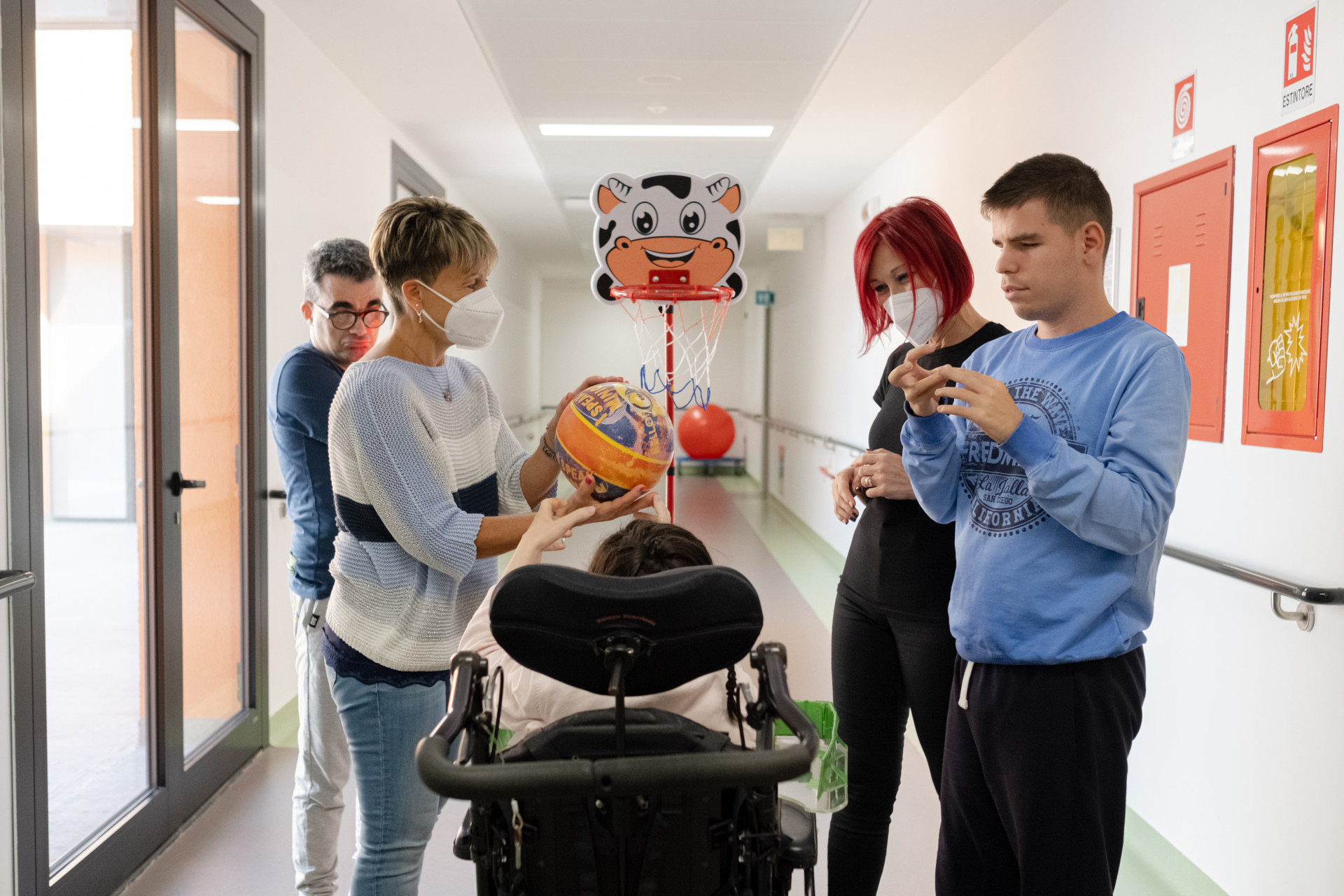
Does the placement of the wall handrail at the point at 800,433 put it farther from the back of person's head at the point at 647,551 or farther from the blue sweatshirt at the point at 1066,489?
the back of person's head at the point at 647,551

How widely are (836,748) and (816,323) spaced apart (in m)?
7.35

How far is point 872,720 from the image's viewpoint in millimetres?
1885

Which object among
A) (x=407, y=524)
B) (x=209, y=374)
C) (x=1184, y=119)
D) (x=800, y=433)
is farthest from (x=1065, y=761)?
(x=800, y=433)

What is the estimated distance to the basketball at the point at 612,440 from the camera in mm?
1561

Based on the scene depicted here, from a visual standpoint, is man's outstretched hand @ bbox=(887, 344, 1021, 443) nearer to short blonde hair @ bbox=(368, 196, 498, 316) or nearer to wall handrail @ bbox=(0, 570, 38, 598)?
short blonde hair @ bbox=(368, 196, 498, 316)

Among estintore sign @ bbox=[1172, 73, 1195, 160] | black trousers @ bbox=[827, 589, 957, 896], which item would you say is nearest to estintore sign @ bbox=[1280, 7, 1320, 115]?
estintore sign @ bbox=[1172, 73, 1195, 160]

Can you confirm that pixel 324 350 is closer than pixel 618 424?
No

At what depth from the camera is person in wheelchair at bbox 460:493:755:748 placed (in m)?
1.28

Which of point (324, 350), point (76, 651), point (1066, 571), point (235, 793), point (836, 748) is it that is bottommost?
point (235, 793)

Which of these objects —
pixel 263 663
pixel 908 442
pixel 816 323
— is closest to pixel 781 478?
pixel 816 323

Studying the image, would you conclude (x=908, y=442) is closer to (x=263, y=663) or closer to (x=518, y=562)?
Result: (x=518, y=562)

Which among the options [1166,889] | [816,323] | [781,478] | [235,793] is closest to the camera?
[1166,889]

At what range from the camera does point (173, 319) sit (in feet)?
9.36

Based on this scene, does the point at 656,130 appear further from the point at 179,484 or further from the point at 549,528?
the point at 549,528
